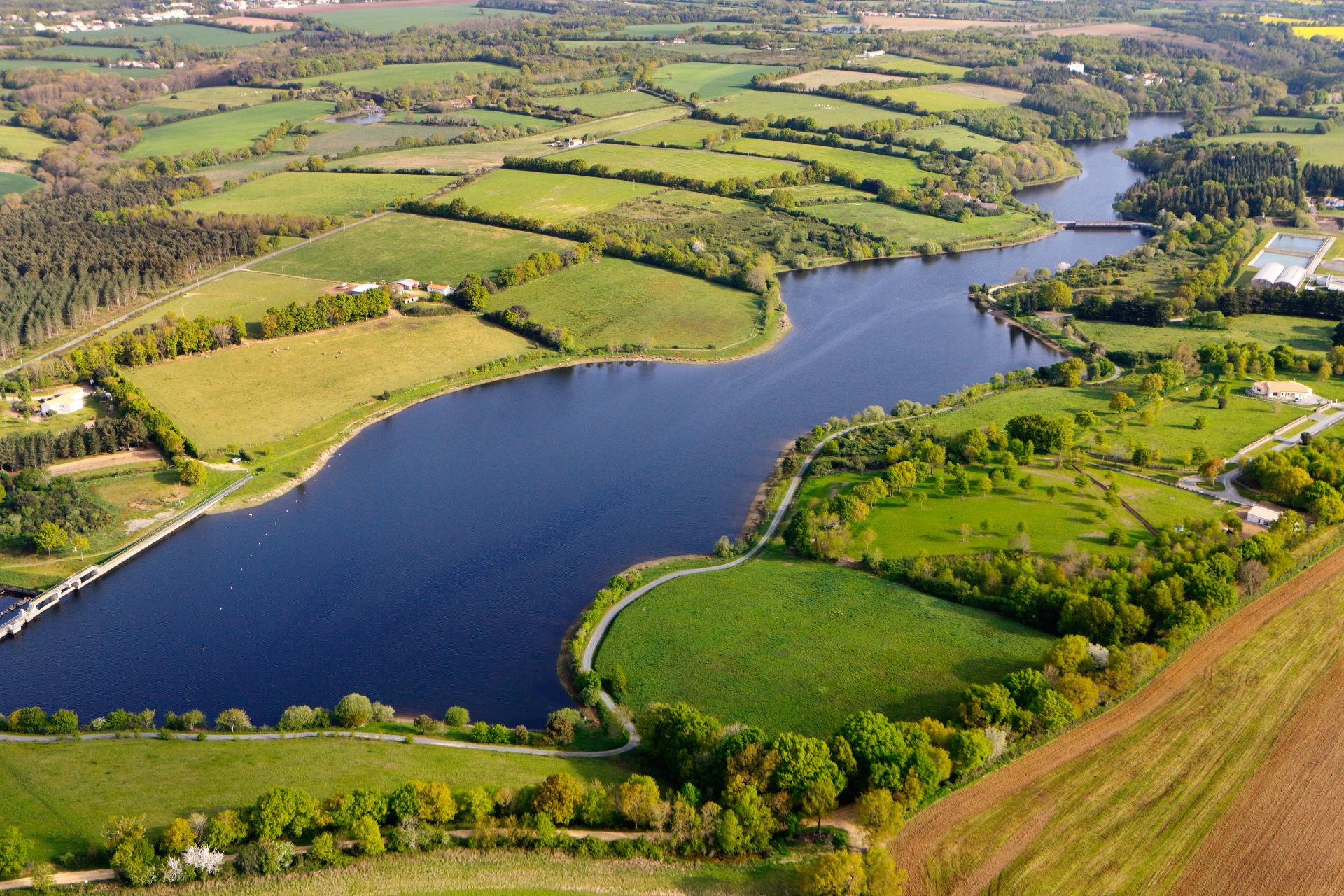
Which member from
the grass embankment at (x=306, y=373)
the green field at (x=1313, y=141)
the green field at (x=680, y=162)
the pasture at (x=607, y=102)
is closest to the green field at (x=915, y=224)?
the green field at (x=680, y=162)

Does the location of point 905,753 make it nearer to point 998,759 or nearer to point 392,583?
point 998,759

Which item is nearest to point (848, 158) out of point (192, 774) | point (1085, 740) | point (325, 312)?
point (325, 312)

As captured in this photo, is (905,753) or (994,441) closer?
(905,753)

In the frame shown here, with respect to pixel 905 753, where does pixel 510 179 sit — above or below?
above

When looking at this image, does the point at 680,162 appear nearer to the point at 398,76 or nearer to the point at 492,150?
the point at 492,150

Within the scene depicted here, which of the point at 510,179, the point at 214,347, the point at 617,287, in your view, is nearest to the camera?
the point at 214,347

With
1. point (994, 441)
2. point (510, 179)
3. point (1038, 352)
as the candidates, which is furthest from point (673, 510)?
point (510, 179)
